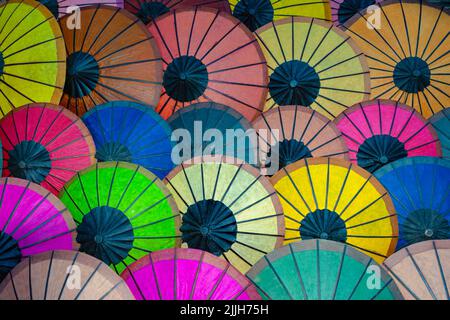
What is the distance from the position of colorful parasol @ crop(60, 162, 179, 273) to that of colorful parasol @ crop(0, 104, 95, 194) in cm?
55

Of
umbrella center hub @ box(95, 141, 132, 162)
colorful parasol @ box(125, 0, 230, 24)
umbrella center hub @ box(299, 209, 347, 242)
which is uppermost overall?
colorful parasol @ box(125, 0, 230, 24)

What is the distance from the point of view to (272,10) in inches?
433

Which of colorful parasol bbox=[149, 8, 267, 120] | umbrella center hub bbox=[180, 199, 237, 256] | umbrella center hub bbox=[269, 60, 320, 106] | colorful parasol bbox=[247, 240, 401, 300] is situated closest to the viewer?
colorful parasol bbox=[247, 240, 401, 300]

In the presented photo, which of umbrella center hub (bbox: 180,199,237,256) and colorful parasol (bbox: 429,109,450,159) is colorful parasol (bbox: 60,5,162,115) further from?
colorful parasol (bbox: 429,109,450,159)

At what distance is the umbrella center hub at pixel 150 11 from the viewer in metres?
10.4

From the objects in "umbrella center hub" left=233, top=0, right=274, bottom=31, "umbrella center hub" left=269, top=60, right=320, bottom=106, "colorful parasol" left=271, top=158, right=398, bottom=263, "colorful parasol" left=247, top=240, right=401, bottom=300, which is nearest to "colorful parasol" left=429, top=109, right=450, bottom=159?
"umbrella center hub" left=269, top=60, right=320, bottom=106

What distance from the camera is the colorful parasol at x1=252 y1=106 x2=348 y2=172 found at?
363 inches

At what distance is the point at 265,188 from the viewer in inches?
327

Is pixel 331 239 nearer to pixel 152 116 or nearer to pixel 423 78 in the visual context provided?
pixel 152 116

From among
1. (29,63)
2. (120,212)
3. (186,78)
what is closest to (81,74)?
(29,63)

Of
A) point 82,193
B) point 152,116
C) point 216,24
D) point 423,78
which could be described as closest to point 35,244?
point 82,193

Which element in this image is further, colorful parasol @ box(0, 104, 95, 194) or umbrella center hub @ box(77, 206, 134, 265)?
colorful parasol @ box(0, 104, 95, 194)

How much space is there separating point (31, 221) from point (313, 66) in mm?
4595

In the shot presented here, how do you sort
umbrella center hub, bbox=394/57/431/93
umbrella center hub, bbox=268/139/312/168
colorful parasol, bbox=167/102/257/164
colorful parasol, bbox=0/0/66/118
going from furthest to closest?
1. umbrella center hub, bbox=394/57/431/93
2. umbrella center hub, bbox=268/139/312/168
3. colorful parasol, bbox=0/0/66/118
4. colorful parasol, bbox=167/102/257/164
